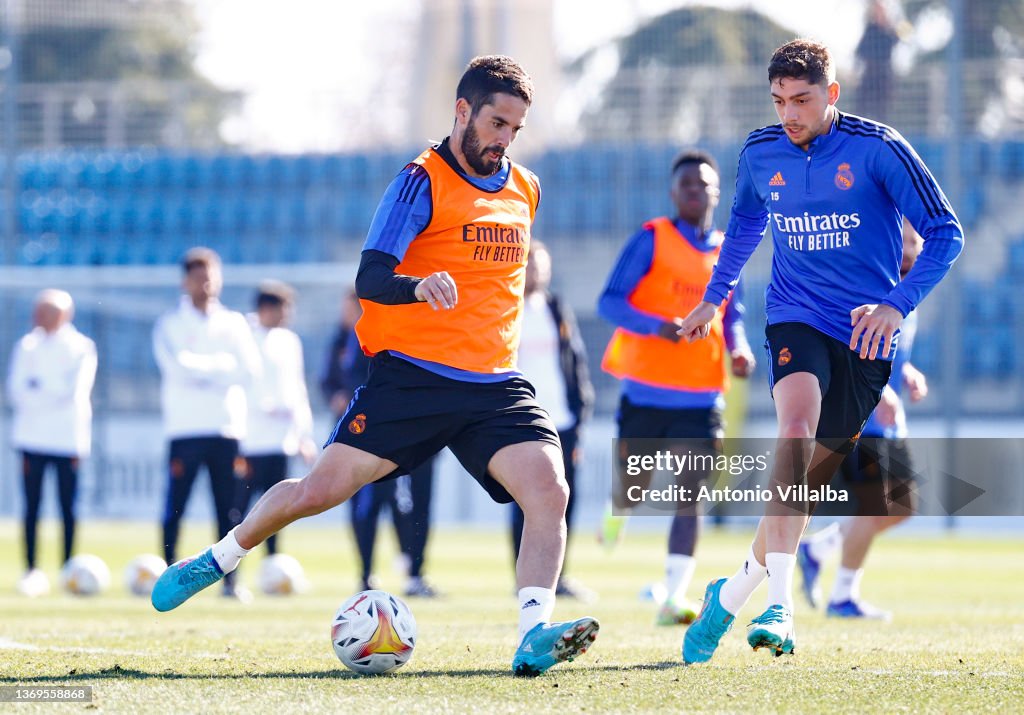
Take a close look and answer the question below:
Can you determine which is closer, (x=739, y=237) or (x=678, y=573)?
(x=739, y=237)

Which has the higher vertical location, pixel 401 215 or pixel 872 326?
pixel 401 215

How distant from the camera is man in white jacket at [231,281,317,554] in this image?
11.7 metres

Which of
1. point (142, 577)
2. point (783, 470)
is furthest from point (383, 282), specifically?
point (142, 577)

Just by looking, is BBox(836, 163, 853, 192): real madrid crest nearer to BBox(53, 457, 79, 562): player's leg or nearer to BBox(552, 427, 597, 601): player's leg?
BBox(552, 427, 597, 601): player's leg

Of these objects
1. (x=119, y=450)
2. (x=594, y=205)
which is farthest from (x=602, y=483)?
(x=119, y=450)

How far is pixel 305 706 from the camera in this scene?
178 inches

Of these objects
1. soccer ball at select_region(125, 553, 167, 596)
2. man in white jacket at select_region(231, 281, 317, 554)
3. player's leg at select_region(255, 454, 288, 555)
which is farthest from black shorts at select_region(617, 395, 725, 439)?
player's leg at select_region(255, 454, 288, 555)

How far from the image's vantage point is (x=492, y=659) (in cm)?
582

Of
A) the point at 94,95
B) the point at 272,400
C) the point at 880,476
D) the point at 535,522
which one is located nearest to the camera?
the point at 535,522

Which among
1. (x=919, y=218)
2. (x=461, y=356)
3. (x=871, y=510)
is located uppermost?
(x=919, y=218)

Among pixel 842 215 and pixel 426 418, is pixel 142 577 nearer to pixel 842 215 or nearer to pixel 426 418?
Answer: pixel 426 418

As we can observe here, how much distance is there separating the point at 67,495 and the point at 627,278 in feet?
16.8

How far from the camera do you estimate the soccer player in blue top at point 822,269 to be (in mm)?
5430

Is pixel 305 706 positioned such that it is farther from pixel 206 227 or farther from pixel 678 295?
pixel 206 227
